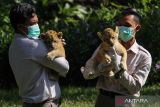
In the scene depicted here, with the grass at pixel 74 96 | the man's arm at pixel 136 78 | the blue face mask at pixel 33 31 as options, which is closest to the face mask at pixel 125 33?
the man's arm at pixel 136 78

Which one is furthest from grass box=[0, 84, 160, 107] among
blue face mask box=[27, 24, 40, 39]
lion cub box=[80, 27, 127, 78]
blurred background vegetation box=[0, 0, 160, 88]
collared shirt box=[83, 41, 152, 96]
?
lion cub box=[80, 27, 127, 78]

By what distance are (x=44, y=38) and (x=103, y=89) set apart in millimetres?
647

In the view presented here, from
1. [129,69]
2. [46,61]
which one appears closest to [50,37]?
[46,61]

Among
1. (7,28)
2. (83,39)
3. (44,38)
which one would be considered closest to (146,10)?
(83,39)

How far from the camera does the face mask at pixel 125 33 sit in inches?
196

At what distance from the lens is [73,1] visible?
475 inches

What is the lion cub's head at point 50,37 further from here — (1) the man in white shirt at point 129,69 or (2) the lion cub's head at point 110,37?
(2) the lion cub's head at point 110,37

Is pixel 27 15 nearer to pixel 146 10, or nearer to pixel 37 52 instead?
pixel 37 52

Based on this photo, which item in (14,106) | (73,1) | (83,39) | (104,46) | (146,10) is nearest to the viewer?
(104,46)

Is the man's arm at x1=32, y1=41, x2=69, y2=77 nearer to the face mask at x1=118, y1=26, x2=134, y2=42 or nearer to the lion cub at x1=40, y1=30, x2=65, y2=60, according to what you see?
the lion cub at x1=40, y1=30, x2=65, y2=60

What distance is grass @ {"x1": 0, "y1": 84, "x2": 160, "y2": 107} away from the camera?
802 centimetres

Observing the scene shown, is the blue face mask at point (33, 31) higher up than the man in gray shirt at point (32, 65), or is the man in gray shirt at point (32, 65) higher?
the blue face mask at point (33, 31)

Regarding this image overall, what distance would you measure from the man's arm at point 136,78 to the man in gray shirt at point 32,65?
0.50 metres

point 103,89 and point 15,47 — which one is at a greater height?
point 15,47
